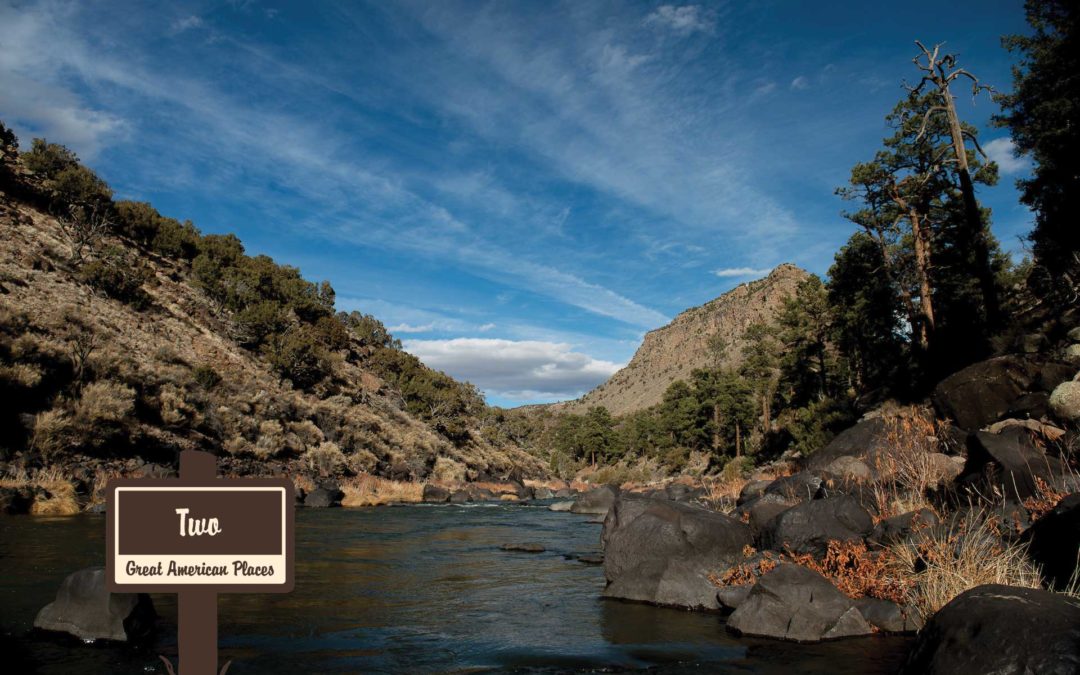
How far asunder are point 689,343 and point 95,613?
550 feet

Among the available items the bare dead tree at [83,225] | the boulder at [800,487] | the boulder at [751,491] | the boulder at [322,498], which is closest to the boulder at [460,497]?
the boulder at [322,498]

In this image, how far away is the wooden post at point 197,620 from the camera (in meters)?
3.18

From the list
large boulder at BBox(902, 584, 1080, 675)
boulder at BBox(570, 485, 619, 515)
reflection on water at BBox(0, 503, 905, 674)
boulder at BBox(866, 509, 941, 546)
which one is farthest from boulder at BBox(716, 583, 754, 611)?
boulder at BBox(570, 485, 619, 515)

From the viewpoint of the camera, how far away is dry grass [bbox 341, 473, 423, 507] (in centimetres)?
3162

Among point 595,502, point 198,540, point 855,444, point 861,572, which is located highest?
point 198,540

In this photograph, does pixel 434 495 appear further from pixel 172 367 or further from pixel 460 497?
pixel 172 367

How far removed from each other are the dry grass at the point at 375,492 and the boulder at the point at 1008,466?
26703mm

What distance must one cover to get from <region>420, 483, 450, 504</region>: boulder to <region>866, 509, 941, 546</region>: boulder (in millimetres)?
29380

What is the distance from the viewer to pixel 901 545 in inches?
358

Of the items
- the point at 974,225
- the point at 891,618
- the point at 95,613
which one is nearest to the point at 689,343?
the point at 974,225

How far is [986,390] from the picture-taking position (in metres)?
15.4

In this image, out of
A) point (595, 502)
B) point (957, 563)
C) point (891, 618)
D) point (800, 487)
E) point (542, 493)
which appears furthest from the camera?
point (542, 493)

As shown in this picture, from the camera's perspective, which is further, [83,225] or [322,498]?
[83,225]

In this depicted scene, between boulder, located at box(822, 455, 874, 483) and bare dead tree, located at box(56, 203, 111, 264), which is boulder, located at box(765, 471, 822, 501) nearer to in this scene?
boulder, located at box(822, 455, 874, 483)
